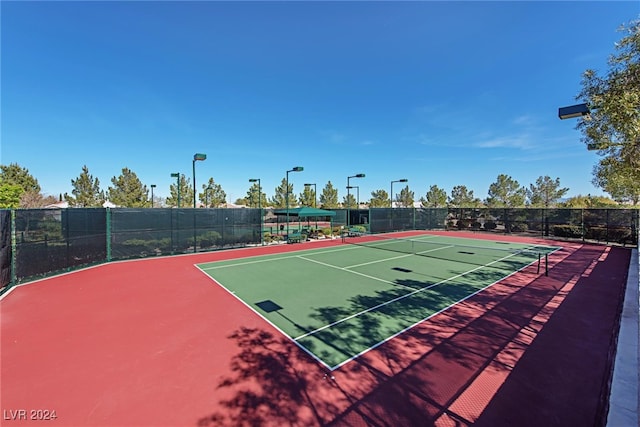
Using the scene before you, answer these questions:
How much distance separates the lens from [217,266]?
38.5ft

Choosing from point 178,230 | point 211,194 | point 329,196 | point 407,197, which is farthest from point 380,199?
point 178,230

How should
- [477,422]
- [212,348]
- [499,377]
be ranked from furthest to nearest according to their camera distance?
[212,348] < [499,377] < [477,422]

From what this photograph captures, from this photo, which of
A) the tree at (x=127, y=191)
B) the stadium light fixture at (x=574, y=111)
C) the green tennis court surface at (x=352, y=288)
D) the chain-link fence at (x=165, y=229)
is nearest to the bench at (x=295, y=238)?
the chain-link fence at (x=165, y=229)

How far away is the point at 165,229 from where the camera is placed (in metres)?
13.9

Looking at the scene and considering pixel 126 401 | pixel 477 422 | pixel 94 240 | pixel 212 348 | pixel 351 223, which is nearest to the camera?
pixel 477 422

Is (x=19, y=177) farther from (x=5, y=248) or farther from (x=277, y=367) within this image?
(x=277, y=367)

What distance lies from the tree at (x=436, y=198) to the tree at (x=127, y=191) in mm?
40995

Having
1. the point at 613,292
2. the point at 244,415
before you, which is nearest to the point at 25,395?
the point at 244,415

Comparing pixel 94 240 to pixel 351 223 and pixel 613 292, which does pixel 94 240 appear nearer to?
pixel 613 292

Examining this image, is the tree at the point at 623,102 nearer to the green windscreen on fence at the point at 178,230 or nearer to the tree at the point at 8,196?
the green windscreen on fence at the point at 178,230

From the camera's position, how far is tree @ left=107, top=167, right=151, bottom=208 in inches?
1075

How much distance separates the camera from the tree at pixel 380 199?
4841 cm

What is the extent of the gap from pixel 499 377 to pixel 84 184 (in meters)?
37.5

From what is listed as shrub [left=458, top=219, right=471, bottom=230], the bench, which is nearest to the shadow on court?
the bench
